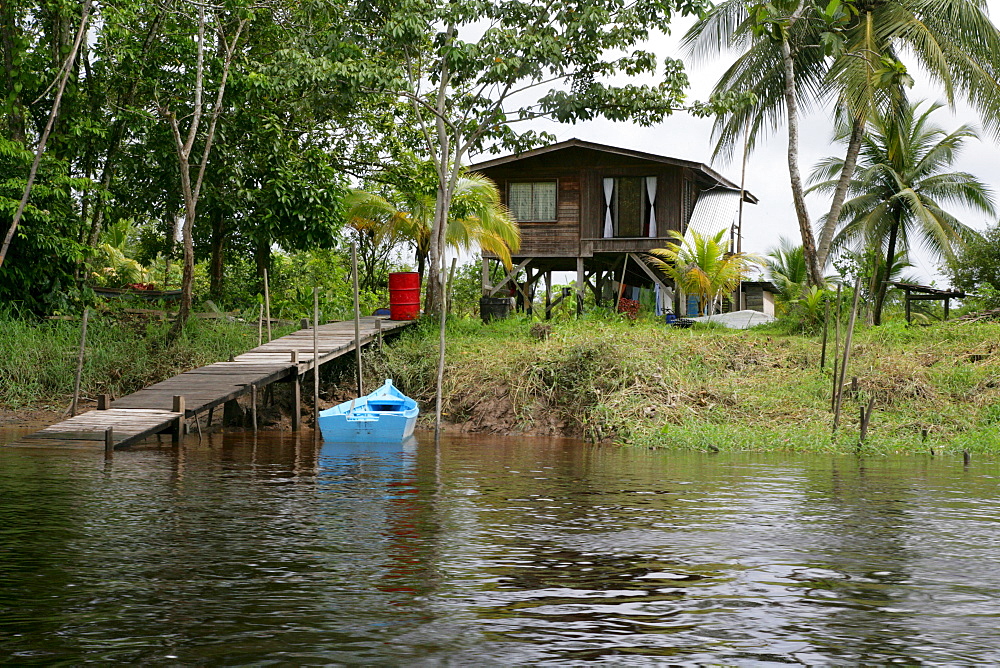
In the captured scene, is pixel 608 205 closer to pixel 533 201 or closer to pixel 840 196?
pixel 533 201

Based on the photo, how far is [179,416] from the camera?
1455 centimetres

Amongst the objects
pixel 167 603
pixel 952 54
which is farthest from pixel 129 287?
pixel 167 603

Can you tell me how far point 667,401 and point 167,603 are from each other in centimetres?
1245

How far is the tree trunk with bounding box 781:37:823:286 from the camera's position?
2412cm

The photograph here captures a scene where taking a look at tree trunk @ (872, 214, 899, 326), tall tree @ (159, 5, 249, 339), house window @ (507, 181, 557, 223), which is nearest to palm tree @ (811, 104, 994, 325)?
tree trunk @ (872, 214, 899, 326)

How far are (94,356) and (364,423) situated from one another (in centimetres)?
708

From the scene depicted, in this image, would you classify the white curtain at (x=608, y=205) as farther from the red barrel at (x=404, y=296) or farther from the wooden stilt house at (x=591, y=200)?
the red barrel at (x=404, y=296)

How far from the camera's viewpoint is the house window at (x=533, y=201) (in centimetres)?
2934

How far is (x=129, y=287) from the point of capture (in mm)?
26938

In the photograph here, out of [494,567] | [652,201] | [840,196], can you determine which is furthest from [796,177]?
[494,567]

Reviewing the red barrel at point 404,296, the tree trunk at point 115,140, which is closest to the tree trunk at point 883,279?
the red barrel at point 404,296

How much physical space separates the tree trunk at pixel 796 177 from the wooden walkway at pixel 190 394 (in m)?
10.3

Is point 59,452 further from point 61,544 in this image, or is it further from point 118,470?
point 61,544

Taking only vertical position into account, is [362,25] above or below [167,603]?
above
